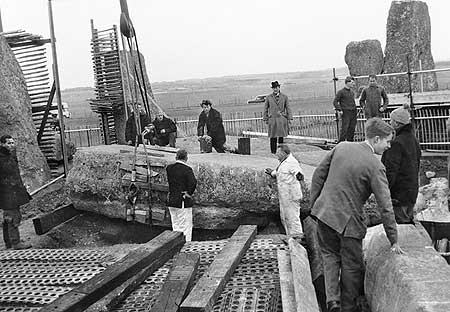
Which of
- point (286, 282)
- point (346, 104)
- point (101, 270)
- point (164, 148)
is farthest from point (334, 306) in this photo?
point (346, 104)

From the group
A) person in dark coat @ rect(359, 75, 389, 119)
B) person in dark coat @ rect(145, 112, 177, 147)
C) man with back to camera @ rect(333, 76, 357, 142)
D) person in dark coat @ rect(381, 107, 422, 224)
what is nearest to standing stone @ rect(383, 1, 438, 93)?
person in dark coat @ rect(359, 75, 389, 119)

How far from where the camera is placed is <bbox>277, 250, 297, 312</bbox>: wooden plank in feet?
17.3

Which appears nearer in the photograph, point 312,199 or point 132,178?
point 312,199

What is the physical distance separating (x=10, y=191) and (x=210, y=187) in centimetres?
300

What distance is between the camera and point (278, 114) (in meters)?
12.0

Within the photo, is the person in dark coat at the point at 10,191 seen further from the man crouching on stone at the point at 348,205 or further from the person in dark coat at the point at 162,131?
the man crouching on stone at the point at 348,205

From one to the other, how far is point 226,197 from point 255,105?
51.3 m

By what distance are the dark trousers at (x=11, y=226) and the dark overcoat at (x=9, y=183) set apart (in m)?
0.15

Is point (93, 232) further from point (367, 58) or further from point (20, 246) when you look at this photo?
point (367, 58)

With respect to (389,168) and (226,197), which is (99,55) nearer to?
(226,197)

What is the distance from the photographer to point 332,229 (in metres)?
5.58

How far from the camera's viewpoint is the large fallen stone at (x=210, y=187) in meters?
10.0

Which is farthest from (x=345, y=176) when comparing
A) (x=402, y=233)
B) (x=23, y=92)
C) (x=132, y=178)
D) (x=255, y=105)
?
(x=255, y=105)

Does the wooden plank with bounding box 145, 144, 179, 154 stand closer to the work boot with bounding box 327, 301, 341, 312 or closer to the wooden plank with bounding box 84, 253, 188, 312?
the wooden plank with bounding box 84, 253, 188, 312
